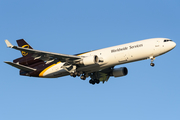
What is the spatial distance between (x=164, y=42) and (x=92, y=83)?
1598 centimetres

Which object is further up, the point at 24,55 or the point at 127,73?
the point at 24,55

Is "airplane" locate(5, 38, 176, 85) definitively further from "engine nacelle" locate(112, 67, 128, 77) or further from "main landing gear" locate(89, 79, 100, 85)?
"engine nacelle" locate(112, 67, 128, 77)

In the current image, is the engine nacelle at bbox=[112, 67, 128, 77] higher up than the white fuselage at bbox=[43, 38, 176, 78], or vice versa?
the white fuselage at bbox=[43, 38, 176, 78]

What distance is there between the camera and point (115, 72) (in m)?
55.0

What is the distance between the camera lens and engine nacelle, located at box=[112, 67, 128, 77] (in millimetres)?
54531

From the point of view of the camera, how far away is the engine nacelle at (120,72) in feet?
179

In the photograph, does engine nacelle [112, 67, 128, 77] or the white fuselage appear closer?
the white fuselage

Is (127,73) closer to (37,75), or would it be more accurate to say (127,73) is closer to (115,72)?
(115,72)

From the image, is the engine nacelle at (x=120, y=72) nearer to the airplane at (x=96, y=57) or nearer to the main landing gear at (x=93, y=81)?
the main landing gear at (x=93, y=81)

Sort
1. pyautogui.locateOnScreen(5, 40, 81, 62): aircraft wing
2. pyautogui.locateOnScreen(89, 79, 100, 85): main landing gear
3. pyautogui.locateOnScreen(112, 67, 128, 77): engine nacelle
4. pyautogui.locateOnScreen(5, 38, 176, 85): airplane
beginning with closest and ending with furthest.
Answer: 1. pyautogui.locateOnScreen(5, 40, 81, 62): aircraft wing
2. pyautogui.locateOnScreen(5, 38, 176, 85): airplane
3. pyautogui.locateOnScreen(112, 67, 128, 77): engine nacelle
4. pyautogui.locateOnScreen(89, 79, 100, 85): main landing gear

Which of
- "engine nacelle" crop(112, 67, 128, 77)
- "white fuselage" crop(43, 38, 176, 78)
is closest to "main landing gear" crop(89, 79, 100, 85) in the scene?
"engine nacelle" crop(112, 67, 128, 77)

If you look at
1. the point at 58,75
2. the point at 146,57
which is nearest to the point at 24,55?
the point at 58,75

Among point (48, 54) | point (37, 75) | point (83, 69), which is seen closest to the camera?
point (48, 54)

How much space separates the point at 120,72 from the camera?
54531 millimetres
